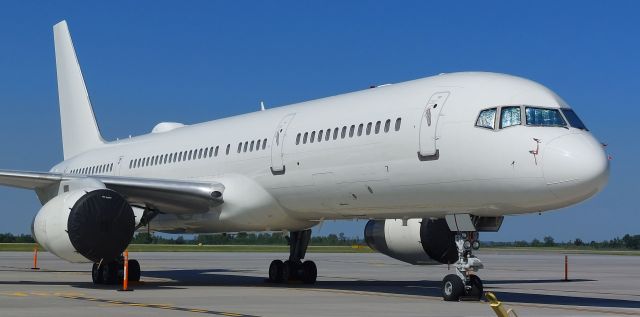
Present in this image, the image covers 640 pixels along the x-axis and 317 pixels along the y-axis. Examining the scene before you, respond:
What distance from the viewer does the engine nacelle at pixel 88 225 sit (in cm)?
2152

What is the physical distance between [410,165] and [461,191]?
1269mm

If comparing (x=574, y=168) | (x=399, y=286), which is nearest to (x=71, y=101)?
(x=399, y=286)

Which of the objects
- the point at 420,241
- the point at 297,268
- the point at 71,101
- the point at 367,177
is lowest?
the point at 297,268

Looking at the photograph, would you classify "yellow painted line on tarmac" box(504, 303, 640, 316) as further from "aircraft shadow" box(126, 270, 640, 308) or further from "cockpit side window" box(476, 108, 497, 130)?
"cockpit side window" box(476, 108, 497, 130)

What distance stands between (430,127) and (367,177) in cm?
199

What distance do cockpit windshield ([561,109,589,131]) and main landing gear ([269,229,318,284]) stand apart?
985 centimetres

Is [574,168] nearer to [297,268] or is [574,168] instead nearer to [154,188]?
[154,188]

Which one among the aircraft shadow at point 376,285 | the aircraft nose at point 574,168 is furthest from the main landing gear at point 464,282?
the aircraft nose at point 574,168

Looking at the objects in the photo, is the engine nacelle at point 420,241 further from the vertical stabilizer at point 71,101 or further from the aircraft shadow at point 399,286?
the vertical stabilizer at point 71,101

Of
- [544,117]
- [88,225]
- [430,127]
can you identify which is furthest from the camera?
[88,225]

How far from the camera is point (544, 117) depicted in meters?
18.2

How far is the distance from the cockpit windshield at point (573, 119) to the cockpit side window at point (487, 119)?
1255 mm

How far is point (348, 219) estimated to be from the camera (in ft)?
76.9

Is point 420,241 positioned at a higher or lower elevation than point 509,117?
lower
